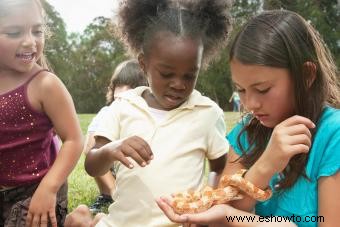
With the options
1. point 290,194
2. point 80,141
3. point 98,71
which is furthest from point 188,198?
point 98,71

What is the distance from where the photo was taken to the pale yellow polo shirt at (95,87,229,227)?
105 inches

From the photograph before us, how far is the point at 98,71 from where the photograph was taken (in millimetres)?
42938

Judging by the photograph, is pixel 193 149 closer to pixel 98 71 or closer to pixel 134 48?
pixel 134 48

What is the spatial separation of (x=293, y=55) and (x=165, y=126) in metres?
0.87

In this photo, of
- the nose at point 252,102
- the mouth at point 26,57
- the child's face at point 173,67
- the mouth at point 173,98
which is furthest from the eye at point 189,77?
the mouth at point 26,57

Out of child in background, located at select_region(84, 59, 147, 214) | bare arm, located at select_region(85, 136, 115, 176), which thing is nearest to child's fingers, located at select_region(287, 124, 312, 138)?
bare arm, located at select_region(85, 136, 115, 176)

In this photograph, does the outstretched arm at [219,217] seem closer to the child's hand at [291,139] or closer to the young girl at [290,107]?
the young girl at [290,107]

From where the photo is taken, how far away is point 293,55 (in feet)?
7.07

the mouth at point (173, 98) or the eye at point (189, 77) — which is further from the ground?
the eye at point (189, 77)

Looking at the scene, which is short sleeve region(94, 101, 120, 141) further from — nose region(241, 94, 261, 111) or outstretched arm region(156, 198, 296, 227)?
nose region(241, 94, 261, 111)

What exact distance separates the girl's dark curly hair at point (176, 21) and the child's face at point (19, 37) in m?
0.59

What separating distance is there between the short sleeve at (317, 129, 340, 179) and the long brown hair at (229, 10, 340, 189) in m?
0.09

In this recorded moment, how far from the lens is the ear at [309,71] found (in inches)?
86.6

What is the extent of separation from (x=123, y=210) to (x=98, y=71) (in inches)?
1610
